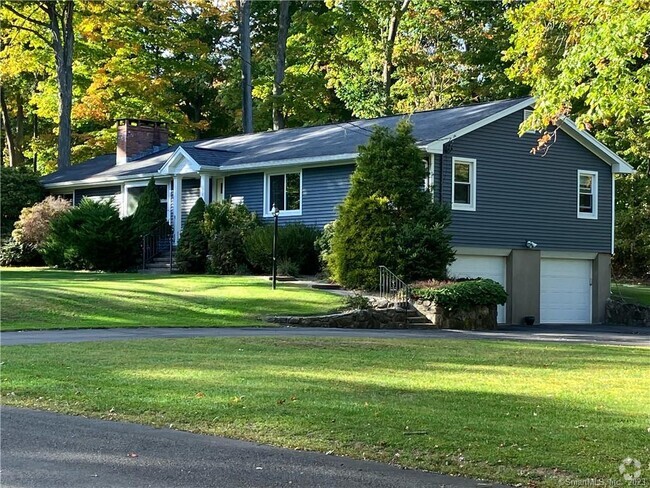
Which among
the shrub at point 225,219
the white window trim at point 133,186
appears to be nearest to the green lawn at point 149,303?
the shrub at point 225,219

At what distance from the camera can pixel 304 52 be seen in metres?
47.8

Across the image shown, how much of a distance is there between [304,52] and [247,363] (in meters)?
36.3

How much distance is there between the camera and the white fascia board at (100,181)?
35281 mm

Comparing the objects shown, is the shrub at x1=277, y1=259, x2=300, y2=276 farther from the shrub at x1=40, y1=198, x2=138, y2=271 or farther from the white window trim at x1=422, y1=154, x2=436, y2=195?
the shrub at x1=40, y1=198, x2=138, y2=271

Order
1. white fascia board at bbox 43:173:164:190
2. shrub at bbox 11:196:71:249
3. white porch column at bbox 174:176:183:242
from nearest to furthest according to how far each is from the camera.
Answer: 1. white porch column at bbox 174:176:183:242
2. white fascia board at bbox 43:173:164:190
3. shrub at bbox 11:196:71:249

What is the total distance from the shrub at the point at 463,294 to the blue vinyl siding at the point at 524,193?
3.63m

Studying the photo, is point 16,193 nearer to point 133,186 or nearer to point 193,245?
point 133,186

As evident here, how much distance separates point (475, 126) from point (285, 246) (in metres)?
6.58

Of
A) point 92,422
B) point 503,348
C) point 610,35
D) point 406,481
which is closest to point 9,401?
point 92,422

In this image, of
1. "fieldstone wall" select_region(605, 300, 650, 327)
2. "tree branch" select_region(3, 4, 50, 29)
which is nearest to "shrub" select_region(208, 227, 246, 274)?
"fieldstone wall" select_region(605, 300, 650, 327)

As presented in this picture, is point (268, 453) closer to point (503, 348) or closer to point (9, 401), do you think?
point (9, 401)

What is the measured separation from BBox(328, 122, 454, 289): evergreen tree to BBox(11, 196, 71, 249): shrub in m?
14.4

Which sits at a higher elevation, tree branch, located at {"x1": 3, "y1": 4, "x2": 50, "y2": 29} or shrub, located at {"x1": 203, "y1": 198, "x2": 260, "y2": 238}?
tree branch, located at {"x1": 3, "y1": 4, "x2": 50, "y2": 29}

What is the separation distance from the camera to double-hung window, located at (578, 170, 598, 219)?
103 feet
